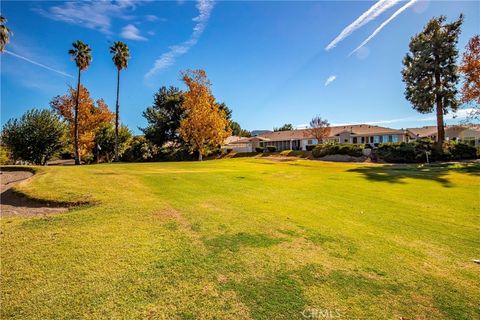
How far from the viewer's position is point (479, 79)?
86.9 feet

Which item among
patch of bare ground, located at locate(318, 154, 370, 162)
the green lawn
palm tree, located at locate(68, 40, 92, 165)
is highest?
palm tree, located at locate(68, 40, 92, 165)

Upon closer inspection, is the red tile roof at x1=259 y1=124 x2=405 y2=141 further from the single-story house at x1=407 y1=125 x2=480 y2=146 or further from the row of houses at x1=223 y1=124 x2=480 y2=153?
the single-story house at x1=407 y1=125 x2=480 y2=146

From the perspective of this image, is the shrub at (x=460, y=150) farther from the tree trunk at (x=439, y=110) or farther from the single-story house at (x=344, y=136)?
the single-story house at (x=344, y=136)

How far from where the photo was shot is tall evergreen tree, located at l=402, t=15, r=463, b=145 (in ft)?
116

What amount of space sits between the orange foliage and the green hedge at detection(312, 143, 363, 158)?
47.4 feet

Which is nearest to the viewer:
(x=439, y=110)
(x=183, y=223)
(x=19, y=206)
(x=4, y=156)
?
(x=183, y=223)

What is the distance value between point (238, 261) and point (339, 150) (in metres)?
40.0

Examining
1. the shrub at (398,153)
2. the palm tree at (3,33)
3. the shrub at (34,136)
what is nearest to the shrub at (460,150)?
the shrub at (398,153)

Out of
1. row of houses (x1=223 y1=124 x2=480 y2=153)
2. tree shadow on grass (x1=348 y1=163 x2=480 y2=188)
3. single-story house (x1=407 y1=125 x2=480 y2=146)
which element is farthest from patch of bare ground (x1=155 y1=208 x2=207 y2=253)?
single-story house (x1=407 y1=125 x2=480 y2=146)

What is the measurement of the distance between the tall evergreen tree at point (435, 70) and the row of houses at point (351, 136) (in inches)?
647

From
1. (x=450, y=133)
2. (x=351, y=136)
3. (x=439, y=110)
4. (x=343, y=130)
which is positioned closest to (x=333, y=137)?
(x=343, y=130)

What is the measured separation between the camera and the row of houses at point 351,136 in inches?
2142

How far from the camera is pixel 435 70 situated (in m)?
35.8

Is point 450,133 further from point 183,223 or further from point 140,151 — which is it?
point 183,223
